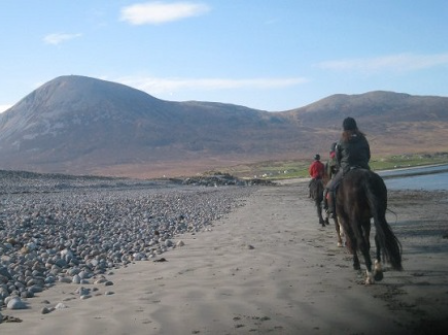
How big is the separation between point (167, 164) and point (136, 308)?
13098cm

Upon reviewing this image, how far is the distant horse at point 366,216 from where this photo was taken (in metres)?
8.31

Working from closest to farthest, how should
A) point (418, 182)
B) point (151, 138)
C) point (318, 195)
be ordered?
point (318, 195) < point (418, 182) < point (151, 138)

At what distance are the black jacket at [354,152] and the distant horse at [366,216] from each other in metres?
0.46

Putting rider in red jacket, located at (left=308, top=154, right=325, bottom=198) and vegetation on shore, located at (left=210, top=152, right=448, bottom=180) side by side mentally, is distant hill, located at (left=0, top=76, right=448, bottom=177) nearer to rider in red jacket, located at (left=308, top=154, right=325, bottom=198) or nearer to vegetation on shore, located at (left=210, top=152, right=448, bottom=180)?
vegetation on shore, located at (left=210, top=152, right=448, bottom=180)

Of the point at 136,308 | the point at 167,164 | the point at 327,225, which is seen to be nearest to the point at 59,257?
the point at 136,308

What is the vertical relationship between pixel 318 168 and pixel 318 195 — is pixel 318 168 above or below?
above

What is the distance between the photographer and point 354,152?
9523 mm

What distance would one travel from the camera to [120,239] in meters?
13.5

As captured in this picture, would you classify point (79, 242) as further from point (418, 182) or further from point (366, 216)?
point (418, 182)

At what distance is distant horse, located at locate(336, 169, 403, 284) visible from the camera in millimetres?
8312

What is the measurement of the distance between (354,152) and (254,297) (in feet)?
10.7

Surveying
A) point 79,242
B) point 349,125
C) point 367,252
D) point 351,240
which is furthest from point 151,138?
point 367,252

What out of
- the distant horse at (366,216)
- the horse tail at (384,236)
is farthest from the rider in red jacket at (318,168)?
the horse tail at (384,236)

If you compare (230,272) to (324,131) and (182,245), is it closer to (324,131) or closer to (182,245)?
(182,245)
